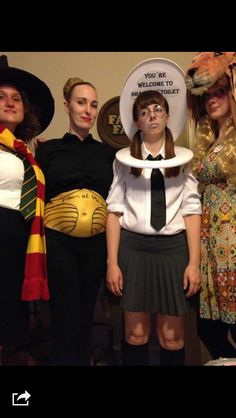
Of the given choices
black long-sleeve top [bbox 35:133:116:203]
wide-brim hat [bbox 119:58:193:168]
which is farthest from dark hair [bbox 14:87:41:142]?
wide-brim hat [bbox 119:58:193:168]

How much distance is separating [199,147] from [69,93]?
24.2 inches

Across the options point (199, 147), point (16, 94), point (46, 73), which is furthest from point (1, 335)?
point (46, 73)

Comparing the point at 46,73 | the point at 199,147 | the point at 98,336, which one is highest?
the point at 46,73

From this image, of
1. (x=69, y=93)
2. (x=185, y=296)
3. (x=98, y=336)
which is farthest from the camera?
(x=98, y=336)

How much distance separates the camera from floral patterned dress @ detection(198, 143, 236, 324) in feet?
4.54

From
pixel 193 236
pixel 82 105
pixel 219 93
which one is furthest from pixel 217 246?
pixel 82 105

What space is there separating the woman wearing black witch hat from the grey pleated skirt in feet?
1.19

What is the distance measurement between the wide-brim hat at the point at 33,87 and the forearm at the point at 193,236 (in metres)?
0.86

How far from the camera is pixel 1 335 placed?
1.45 m

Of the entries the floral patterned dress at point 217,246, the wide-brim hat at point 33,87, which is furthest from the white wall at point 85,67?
the floral patterned dress at point 217,246

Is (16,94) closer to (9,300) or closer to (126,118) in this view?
(126,118)

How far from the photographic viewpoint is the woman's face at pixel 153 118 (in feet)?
4.59

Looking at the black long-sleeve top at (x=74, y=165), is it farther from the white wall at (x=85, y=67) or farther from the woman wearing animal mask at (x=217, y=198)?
the white wall at (x=85, y=67)

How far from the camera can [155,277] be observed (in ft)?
4.54
